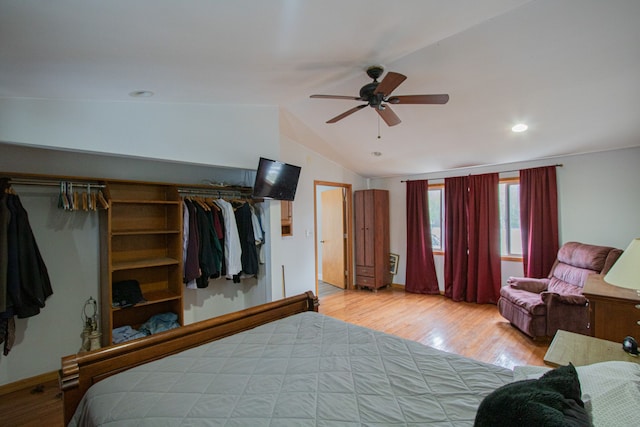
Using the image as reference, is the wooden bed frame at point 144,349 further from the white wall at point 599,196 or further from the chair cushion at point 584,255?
the white wall at point 599,196

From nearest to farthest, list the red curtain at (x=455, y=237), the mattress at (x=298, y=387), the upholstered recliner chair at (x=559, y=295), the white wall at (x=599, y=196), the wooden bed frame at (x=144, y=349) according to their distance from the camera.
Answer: the mattress at (x=298, y=387)
the wooden bed frame at (x=144, y=349)
the upholstered recliner chair at (x=559, y=295)
the white wall at (x=599, y=196)
the red curtain at (x=455, y=237)

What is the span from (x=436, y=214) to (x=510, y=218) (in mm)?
1162

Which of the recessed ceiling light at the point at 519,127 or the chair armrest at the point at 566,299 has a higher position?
the recessed ceiling light at the point at 519,127

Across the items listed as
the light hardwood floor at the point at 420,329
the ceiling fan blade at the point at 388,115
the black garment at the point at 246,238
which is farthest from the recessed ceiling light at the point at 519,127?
the black garment at the point at 246,238

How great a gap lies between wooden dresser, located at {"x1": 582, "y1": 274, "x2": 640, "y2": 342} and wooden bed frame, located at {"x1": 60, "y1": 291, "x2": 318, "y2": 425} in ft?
7.56

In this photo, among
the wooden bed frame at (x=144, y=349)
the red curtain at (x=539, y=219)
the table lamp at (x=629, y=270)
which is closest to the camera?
the table lamp at (x=629, y=270)

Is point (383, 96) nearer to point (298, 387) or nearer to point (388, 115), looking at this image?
point (388, 115)

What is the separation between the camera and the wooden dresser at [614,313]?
2.16m

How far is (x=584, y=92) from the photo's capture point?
8.68 ft

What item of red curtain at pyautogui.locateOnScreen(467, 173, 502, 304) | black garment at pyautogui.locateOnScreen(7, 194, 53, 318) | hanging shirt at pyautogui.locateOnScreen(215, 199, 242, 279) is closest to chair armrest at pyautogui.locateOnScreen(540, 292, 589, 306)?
red curtain at pyautogui.locateOnScreen(467, 173, 502, 304)

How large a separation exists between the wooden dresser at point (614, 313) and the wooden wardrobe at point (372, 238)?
3334mm

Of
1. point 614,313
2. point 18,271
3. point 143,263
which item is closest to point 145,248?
point 143,263

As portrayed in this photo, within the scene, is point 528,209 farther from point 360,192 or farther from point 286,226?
point 286,226

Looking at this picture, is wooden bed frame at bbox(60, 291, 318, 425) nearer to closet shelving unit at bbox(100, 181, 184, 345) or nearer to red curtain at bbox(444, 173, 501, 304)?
closet shelving unit at bbox(100, 181, 184, 345)
